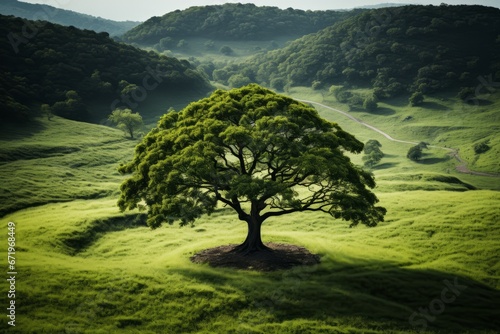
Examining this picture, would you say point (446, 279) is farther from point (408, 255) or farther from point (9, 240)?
point (9, 240)

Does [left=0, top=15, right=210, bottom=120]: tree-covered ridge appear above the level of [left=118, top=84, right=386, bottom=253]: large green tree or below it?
above

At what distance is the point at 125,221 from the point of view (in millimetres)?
47219

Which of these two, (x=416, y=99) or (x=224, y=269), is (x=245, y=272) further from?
(x=416, y=99)

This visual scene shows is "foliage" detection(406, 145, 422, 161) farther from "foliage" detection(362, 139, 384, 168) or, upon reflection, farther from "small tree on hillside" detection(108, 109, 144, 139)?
"small tree on hillside" detection(108, 109, 144, 139)

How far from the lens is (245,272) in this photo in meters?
28.1

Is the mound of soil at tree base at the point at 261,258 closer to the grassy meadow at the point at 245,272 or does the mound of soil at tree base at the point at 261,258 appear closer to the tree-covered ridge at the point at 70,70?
the grassy meadow at the point at 245,272

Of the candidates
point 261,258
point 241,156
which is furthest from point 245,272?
point 241,156

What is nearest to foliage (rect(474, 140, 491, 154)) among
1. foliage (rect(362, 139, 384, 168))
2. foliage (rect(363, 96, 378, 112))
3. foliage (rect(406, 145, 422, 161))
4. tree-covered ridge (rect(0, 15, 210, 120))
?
foliage (rect(406, 145, 422, 161))

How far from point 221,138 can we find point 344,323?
608 inches

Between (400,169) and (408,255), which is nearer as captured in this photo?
(408,255)

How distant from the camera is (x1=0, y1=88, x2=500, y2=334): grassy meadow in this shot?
21.8m

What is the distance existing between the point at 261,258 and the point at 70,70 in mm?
142162

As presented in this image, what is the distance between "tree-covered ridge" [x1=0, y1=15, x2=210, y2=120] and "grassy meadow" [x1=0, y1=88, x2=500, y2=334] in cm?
6520

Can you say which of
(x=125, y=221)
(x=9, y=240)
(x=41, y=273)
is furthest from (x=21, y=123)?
(x=41, y=273)
